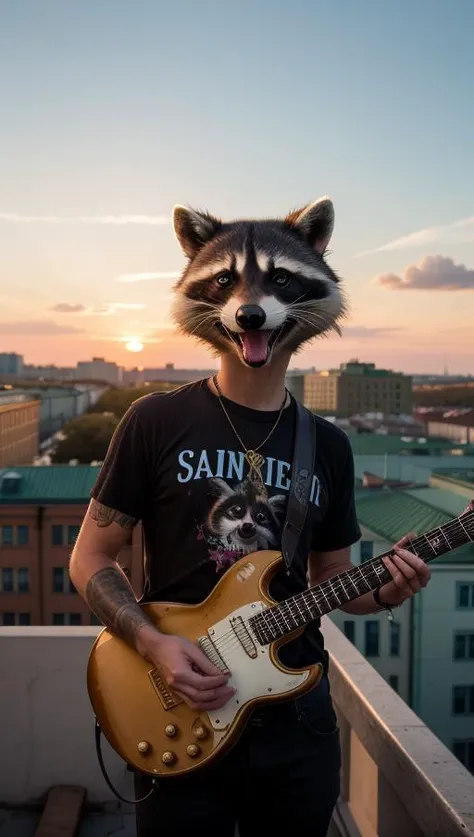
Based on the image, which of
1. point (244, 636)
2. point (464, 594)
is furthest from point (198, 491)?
point (464, 594)

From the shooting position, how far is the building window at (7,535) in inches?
440

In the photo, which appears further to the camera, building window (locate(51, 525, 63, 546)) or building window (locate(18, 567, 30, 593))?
building window (locate(18, 567, 30, 593))

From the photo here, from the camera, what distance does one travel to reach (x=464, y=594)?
1073cm

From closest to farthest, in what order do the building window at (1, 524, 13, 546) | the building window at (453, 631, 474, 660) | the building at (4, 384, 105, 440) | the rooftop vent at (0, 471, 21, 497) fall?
the building window at (1, 524, 13, 546), the rooftop vent at (0, 471, 21, 497), the building window at (453, 631, 474, 660), the building at (4, 384, 105, 440)

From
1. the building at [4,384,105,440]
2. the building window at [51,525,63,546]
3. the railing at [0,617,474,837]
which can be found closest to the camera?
the railing at [0,617,474,837]

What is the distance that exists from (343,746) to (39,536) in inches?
378

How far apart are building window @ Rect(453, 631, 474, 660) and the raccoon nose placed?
1163 centimetres

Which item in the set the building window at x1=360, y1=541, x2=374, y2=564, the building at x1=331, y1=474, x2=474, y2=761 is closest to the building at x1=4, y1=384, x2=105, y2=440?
the building at x1=331, y1=474, x2=474, y2=761

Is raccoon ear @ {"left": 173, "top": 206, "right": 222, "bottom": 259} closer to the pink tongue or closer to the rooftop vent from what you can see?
the pink tongue

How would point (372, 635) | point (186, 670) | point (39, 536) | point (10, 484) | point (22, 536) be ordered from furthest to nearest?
point (372, 635) < point (10, 484) < point (22, 536) < point (39, 536) < point (186, 670)

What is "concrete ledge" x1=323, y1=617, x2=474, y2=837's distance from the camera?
152 cm

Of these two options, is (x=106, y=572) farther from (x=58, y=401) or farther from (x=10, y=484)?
(x=58, y=401)

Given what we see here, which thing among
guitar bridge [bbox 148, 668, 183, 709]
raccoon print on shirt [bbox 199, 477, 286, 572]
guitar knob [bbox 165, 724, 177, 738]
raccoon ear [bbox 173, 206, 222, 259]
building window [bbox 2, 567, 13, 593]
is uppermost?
raccoon ear [bbox 173, 206, 222, 259]

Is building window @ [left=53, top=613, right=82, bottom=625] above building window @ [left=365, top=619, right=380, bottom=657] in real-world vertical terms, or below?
above
